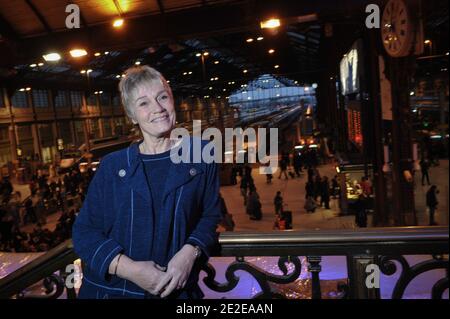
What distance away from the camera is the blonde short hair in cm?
166

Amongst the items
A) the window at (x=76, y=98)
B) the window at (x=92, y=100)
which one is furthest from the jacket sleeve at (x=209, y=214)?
the window at (x=92, y=100)

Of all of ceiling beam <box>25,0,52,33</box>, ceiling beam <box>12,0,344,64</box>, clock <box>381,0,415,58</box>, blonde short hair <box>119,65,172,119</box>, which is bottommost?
blonde short hair <box>119,65,172,119</box>

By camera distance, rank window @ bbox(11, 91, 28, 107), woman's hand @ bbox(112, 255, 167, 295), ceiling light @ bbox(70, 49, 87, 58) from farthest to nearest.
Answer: window @ bbox(11, 91, 28, 107), ceiling light @ bbox(70, 49, 87, 58), woman's hand @ bbox(112, 255, 167, 295)

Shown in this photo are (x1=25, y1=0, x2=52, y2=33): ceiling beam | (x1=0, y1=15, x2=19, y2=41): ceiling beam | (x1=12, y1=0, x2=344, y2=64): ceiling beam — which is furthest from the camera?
(x1=0, y1=15, x2=19, y2=41): ceiling beam

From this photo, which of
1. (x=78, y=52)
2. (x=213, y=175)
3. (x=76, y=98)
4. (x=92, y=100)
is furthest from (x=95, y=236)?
(x=92, y=100)

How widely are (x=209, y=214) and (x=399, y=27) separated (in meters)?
6.06

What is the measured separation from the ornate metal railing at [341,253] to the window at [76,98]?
29197 mm

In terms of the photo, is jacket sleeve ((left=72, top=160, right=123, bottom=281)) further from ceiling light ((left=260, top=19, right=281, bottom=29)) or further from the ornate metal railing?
ceiling light ((left=260, top=19, right=281, bottom=29))

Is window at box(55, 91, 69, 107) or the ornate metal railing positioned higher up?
window at box(55, 91, 69, 107)

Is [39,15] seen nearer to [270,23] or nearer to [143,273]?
[270,23]

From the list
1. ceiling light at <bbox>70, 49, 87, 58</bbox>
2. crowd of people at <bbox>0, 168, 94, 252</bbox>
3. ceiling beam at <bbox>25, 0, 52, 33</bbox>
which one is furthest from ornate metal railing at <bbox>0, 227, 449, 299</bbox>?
crowd of people at <bbox>0, 168, 94, 252</bbox>

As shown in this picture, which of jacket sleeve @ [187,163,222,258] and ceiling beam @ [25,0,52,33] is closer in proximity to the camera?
jacket sleeve @ [187,163,222,258]

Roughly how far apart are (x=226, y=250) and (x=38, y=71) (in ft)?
79.7

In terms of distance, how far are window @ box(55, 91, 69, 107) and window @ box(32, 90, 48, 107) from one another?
2.39 ft
